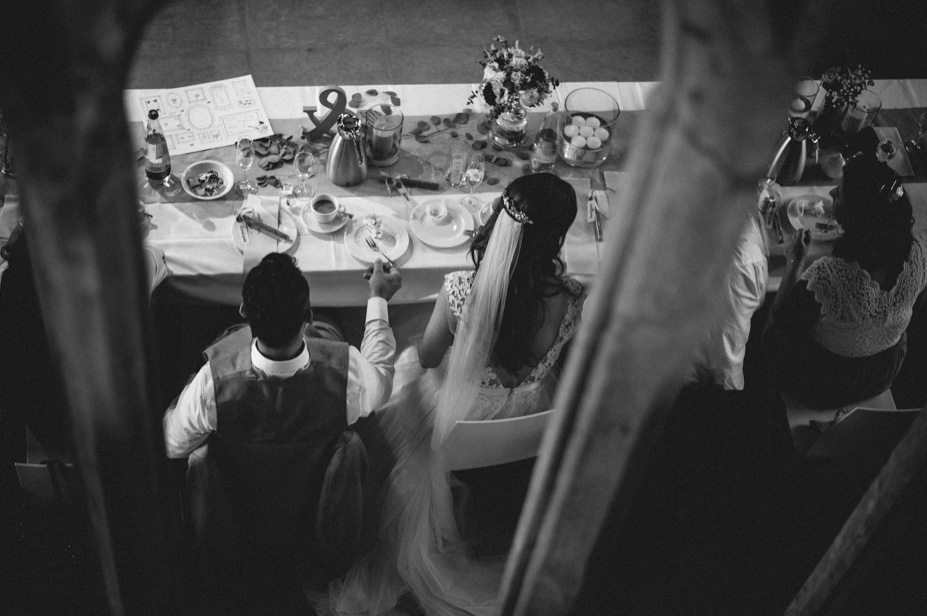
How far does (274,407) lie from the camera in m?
2.06

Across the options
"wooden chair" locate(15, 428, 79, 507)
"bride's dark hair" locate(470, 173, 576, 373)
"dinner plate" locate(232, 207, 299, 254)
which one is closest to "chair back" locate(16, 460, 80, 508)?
"wooden chair" locate(15, 428, 79, 507)

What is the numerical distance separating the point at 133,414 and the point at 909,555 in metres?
3.05

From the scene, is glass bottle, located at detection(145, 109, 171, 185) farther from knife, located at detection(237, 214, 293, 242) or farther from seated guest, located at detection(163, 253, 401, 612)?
seated guest, located at detection(163, 253, 401, 612)

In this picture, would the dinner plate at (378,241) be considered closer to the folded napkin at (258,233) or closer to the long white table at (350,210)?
the long white table at (350,210)

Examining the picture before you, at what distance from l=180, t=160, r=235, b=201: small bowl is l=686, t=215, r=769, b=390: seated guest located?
1.62 m

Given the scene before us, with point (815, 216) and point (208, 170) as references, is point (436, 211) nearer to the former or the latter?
point (208, 170)

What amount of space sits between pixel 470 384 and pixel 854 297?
121cm

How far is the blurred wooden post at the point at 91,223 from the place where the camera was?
0.92 feet

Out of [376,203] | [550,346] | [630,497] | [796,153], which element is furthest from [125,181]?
[796,153]

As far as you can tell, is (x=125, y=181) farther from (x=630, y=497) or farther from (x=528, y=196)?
(x=528, y=196)

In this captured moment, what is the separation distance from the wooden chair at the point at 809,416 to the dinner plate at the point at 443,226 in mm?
1214

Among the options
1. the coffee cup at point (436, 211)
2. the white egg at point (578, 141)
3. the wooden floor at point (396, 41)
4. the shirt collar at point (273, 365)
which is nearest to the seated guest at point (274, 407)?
the shirt collar at point (273, 365)

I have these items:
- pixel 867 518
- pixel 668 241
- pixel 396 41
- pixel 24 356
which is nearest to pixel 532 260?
pixel 24 356

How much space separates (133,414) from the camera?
39 centimetres
